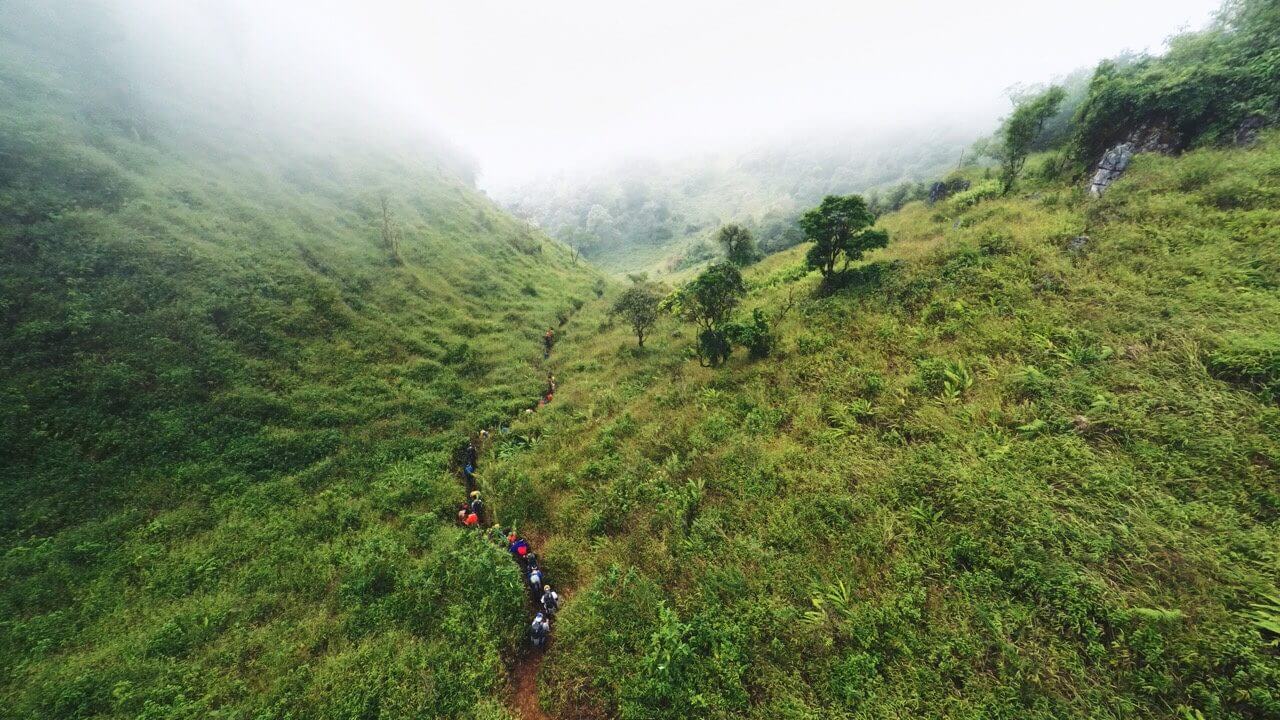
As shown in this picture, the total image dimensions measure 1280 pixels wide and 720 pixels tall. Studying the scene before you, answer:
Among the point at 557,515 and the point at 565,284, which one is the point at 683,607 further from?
the point at 565,284

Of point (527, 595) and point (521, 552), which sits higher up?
point (527, 595)

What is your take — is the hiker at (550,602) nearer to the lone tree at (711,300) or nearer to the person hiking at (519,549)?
the person hiking at (519,549)

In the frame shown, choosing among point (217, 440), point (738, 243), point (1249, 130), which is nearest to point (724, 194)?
point (738, 243)

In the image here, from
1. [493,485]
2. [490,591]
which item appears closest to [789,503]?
[490,591]

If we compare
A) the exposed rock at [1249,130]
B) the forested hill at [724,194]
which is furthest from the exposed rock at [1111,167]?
the forested hill at [724,194]

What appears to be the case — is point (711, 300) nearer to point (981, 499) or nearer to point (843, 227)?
point (843, 227)

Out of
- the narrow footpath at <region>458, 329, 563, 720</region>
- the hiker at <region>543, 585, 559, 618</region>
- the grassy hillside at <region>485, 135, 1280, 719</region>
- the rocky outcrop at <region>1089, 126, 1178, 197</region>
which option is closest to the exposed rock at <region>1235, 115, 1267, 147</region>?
the grassy hillside at <region>485, 135, 1280, 719</region>

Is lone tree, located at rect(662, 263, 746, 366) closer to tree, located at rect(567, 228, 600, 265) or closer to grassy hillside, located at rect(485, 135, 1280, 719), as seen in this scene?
grassy hillside, located at rect(485, 135, 1280, 719)
